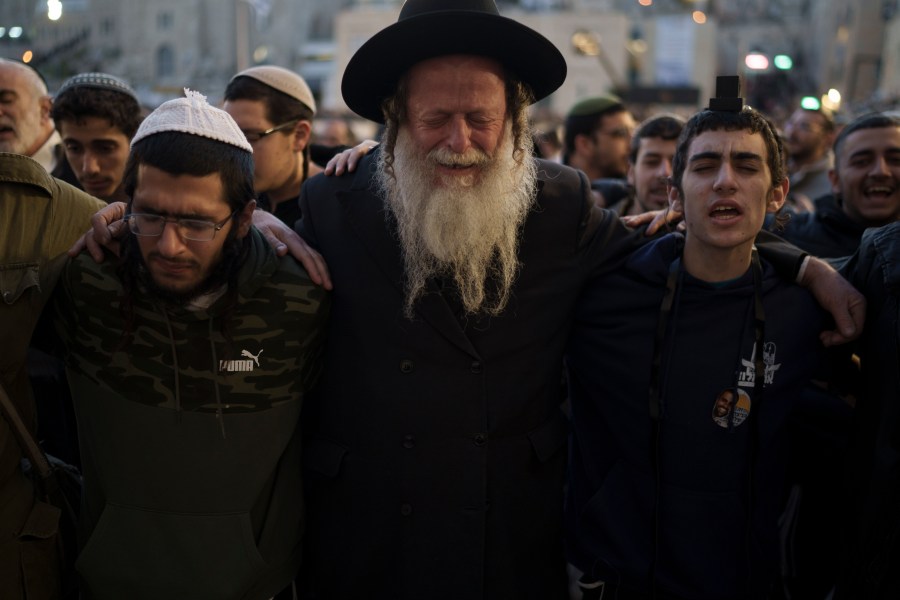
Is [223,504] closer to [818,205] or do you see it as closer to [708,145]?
[708,145]

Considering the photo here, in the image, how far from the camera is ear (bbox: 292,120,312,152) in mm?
4383

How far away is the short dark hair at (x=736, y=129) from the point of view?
2906 millimetres

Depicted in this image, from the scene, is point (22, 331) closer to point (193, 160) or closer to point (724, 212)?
point (193, 160)

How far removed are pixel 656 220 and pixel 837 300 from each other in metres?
0.70

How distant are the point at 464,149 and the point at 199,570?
5.16ft

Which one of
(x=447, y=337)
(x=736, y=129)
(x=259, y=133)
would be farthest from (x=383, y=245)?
(x=259, y=133)

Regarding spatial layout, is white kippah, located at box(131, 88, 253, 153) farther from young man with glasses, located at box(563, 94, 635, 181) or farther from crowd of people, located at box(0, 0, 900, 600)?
young man with glasses, located at box(563, 94, 635, 181)

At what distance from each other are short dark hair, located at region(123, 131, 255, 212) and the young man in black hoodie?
1.26 metres

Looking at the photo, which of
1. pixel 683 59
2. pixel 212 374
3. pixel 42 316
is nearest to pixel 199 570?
pixel 212 374

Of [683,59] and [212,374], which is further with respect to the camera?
[683,59]

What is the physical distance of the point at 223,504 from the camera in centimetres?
256

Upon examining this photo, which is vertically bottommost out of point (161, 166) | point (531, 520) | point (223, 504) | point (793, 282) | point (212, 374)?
point (531, 520)

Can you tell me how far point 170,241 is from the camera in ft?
7.91

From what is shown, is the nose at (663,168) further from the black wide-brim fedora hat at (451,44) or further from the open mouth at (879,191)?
the black wide-brim fedora hat at (451,44)
